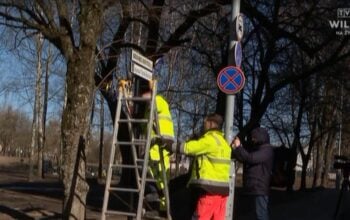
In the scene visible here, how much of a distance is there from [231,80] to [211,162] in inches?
127

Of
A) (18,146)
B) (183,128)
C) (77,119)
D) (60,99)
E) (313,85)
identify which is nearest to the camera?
(77,119)

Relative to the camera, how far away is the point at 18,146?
406 feet

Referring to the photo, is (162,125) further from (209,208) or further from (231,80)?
(231,80)

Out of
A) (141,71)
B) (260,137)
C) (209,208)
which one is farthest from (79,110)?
(209,208)

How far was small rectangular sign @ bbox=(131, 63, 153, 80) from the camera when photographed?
10852 mm

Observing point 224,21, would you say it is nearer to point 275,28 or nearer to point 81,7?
point 275,28

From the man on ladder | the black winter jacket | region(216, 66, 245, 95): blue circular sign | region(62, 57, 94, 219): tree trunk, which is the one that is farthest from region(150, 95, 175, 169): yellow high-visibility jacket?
region(62, 57, 94, 219): tree trunk

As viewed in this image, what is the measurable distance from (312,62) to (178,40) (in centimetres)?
729

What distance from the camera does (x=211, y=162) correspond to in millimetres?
9984

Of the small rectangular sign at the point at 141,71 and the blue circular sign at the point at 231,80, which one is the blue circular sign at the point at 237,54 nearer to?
the blue circular sign at the point at 231,80

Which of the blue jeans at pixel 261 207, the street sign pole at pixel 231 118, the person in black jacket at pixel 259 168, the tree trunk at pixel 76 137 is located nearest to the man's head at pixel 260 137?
the person in black jacket at pixel 259 168

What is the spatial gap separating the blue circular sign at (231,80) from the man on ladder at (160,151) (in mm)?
2168

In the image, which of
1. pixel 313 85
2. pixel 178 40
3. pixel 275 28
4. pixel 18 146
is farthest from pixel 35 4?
pixel 18 146

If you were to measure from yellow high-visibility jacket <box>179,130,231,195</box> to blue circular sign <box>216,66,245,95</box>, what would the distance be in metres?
2.83
